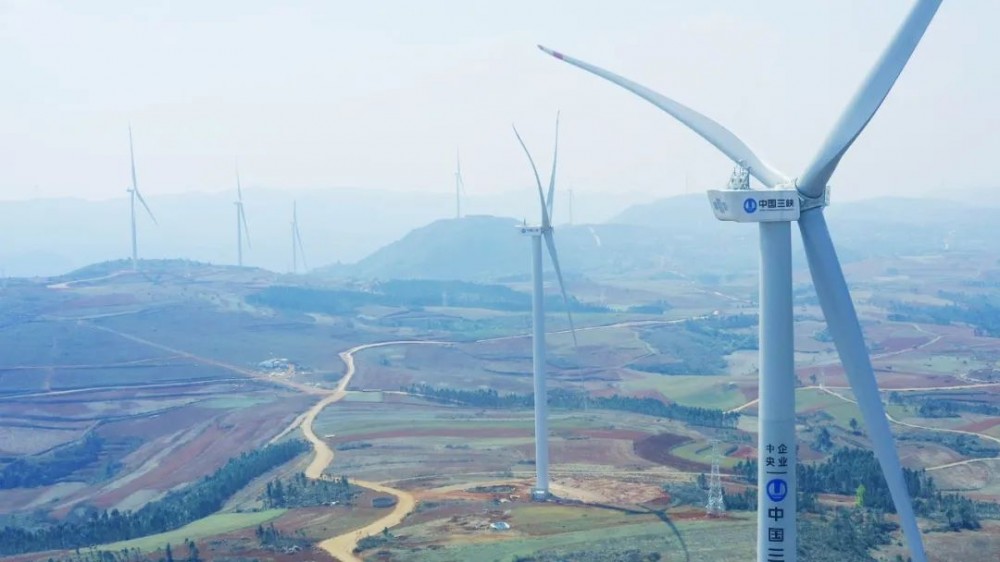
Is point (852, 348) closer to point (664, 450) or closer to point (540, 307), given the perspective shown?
point (540, 307)

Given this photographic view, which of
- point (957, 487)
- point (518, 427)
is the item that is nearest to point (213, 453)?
point (518, 427)

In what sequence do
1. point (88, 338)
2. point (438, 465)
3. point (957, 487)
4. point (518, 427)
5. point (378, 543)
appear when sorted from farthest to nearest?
point (88, 338), point (518, 427), point (438, 465), point (957, 487), point (378, 543)

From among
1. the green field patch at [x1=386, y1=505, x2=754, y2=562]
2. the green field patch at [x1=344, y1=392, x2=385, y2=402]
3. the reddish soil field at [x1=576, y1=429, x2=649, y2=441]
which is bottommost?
the reddish soil field at [x1=576, y1=429, x2=649, y2=441]

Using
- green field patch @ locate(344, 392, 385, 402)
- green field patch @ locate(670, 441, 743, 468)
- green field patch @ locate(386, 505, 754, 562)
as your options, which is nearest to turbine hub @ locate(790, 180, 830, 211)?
green field patch @ locate(386, 505, 754, 562)

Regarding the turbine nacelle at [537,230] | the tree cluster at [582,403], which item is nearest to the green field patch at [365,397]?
the tree cluster at [582,403]

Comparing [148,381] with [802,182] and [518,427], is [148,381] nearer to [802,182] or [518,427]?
[518,427]

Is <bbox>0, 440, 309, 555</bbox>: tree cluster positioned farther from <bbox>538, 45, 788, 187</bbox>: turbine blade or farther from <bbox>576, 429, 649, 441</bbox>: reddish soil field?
<bbox>538, 45, 788, 187</bbox>: turbine blade
